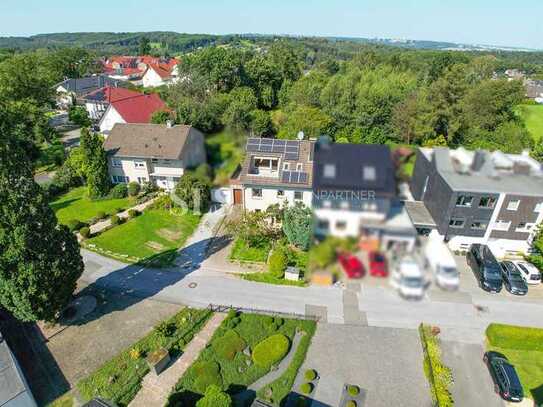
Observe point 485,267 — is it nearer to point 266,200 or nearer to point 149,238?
point 266,200

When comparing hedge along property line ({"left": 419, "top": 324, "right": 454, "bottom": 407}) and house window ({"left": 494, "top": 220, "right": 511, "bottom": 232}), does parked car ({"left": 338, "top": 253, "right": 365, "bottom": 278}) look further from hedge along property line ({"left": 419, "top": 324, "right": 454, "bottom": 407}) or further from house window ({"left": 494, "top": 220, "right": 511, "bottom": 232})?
house window ({"left": 494, "top": 220, "right": 511, "bottom": 232})

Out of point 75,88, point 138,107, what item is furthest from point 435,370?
point 75,88

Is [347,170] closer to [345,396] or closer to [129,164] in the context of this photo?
[345,396]

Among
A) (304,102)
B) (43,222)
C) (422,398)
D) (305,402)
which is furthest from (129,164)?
(422,398)

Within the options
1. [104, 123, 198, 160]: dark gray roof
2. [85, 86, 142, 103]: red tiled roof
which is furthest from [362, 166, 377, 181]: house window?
[85, 86, 142, 103]: red tiled roof

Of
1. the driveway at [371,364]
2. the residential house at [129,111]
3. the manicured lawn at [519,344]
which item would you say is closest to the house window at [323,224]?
the driveway at [371,364]
